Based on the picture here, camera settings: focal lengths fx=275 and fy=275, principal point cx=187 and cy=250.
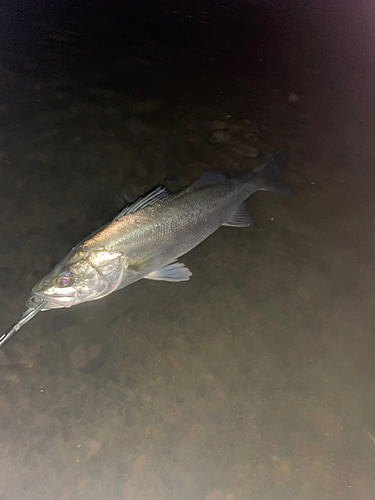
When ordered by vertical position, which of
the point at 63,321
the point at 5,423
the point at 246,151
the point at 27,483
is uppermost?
the point at 246,151

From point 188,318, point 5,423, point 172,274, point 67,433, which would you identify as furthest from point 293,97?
point 5,423

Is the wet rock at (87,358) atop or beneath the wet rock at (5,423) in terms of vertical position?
atop

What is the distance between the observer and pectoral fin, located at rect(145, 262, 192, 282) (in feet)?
6.78

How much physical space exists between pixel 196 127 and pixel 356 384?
280 centimetres

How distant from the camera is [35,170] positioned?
257cm

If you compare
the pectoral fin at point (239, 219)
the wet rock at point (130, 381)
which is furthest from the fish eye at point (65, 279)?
the pectoral fin at point (239, 219)

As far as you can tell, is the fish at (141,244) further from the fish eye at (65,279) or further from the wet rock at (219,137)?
the wet rock at (219,137)

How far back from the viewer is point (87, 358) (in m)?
2.01

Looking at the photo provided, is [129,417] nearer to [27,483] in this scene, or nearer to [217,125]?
[27,483]

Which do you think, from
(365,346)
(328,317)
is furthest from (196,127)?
(365,346)

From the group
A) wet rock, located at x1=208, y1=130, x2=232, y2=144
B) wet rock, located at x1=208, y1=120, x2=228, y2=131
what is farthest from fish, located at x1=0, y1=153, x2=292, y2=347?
wet rock, located at x1=208, y1=120, x2=228, y2=131

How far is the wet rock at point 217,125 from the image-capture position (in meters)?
3.06

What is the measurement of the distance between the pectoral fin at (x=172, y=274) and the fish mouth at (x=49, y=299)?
561mm

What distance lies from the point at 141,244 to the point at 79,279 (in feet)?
1.53
